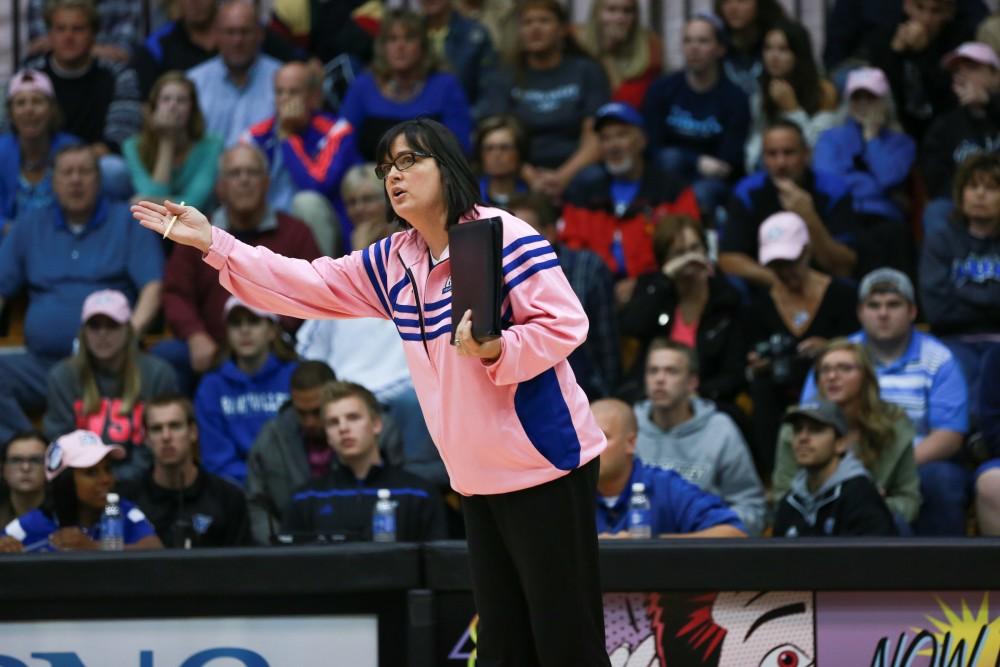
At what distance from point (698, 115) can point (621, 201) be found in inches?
38.8

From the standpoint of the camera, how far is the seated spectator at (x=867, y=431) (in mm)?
6922

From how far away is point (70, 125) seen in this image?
33.2 ft

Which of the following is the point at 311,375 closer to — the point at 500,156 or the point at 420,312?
the point at 500,156

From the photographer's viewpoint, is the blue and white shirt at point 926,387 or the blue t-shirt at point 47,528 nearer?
the blue t-shirt at point 47,528

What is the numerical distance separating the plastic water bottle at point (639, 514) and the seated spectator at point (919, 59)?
15.2 ft

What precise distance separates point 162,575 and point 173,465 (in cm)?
200

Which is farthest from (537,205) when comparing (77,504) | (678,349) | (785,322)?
(77,504)

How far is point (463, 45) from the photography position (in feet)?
34.6

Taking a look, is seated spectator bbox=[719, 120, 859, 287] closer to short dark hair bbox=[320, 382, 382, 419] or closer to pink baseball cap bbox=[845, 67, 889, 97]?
pink baseball cap bbox=[845, 67, 889, 97]

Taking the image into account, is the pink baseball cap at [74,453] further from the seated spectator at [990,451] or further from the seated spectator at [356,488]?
the seated spectator at [990,451]

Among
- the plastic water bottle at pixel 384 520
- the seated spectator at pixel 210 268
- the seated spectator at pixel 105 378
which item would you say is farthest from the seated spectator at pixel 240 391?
the plastic water bottle at pixel 384 520

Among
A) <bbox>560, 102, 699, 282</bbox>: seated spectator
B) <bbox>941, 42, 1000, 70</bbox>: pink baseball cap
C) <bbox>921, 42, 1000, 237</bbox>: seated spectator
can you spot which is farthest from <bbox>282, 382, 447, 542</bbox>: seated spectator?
<bbox>941, 42, 1000, 70</bbox>: pink baseball cap

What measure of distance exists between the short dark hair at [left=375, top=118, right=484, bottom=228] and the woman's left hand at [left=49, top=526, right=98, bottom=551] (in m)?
3.10

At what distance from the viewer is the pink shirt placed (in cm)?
371
